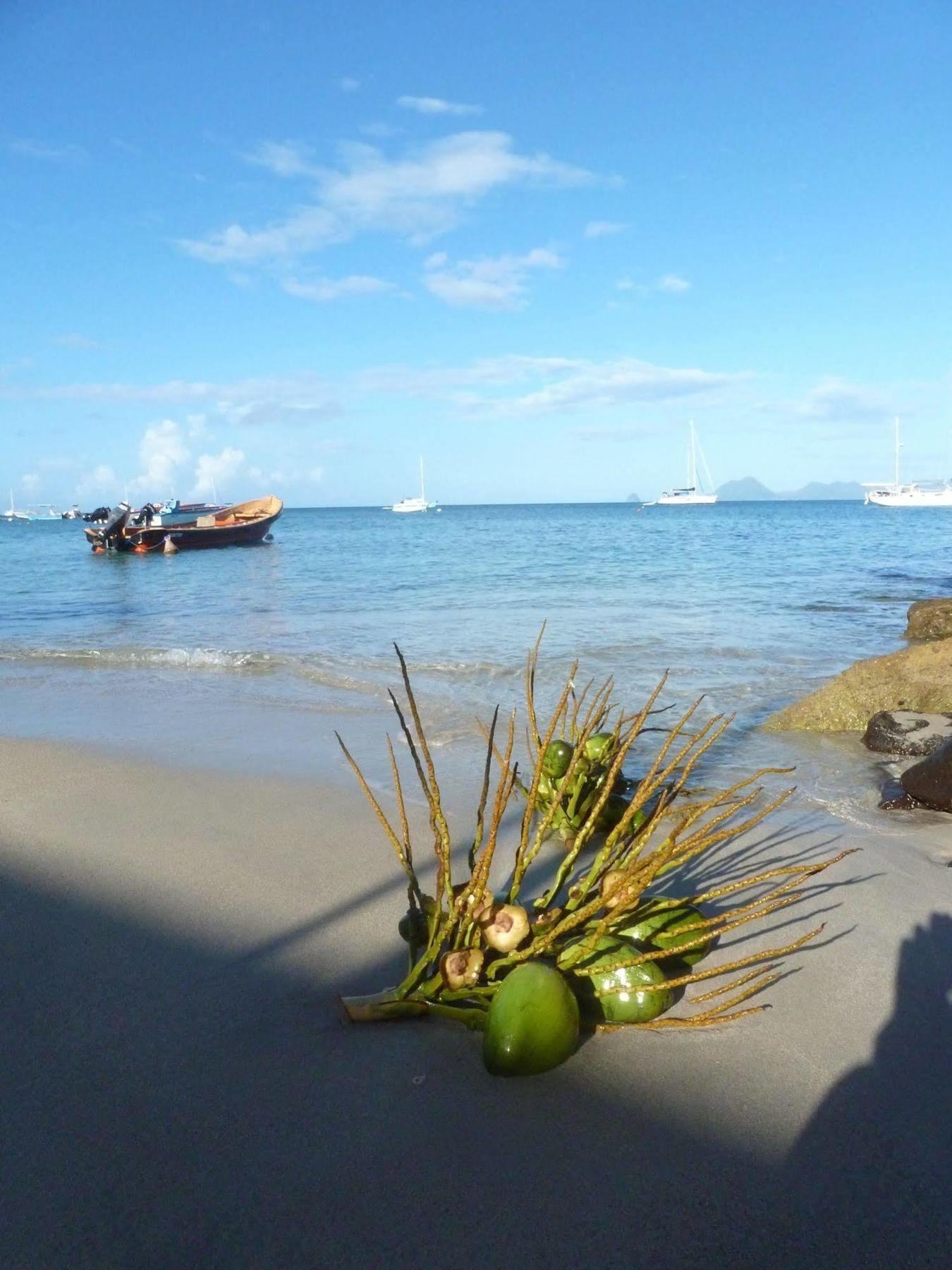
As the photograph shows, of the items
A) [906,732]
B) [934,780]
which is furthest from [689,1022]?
[906,732]

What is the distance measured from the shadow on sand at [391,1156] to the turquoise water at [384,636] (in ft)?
8.63

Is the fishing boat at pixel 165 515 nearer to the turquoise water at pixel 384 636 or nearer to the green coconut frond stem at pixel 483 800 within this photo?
the turquoise water at pixel 384 636

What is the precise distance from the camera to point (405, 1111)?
171 centimetres

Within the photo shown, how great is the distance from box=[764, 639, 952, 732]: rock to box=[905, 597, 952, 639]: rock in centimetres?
410

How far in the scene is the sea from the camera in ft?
16.6

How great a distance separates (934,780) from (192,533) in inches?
1210

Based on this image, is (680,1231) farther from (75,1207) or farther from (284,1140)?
(75,1207)

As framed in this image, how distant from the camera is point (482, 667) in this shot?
314 inches

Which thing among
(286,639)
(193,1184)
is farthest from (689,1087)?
(286,639)

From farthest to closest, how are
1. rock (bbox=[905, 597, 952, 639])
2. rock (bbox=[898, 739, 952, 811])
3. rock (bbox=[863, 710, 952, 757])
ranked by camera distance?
rock (bbox=[905, 597, 952, 639]), rock (bbox=[863, 710, 952, 757]), rock (bbox=[898, 739, 952, 811])

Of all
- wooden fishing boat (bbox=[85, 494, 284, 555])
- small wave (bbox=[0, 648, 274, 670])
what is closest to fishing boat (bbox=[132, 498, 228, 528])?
wooden fishing boat (bbox=[85, 494, 284, 555])

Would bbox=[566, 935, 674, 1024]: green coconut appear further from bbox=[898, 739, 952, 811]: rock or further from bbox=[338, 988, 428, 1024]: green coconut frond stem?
bbox=[898, 739, 952, 811]: rock

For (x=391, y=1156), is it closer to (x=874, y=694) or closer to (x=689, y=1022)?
(x=689, y=1022)

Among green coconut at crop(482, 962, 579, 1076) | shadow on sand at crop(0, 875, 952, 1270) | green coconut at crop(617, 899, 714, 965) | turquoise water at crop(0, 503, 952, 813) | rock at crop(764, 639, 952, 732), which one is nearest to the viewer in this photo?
shadow on sand at crop(0, 875, 952, 1270)
